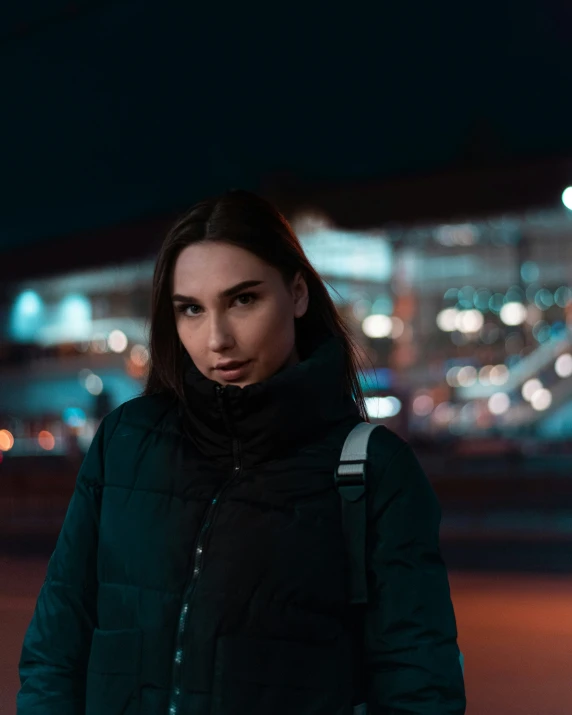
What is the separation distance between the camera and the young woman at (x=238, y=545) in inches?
68.8

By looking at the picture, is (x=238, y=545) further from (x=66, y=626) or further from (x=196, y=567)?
(x=66, y=626)

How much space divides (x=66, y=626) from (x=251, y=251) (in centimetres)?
70

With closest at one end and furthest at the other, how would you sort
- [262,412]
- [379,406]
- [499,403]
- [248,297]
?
[262,412] < [248,297] < [379,406] < [499,403]

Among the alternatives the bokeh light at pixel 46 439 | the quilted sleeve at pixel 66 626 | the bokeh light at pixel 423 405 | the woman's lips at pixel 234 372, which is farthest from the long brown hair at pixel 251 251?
the bokeh light at pixel 423 405

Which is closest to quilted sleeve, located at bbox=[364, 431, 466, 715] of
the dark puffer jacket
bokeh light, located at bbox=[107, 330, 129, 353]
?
the dark puffer jacket

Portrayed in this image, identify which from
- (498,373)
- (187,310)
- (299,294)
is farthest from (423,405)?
(187,310)

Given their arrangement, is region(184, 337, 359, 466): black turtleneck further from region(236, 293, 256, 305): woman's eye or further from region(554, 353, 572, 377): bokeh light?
region(554, 353, 572, 377): bokeh light

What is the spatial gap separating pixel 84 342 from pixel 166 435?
61365 millimetres

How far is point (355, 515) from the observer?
1809 millimetres

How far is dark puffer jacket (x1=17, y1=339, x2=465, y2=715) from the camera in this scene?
68.6 inches

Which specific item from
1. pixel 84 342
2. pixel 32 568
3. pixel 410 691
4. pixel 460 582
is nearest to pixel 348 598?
pixel 410 691

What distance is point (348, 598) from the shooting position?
1.81 metres

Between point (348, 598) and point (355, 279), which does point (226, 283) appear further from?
point (355, 279)

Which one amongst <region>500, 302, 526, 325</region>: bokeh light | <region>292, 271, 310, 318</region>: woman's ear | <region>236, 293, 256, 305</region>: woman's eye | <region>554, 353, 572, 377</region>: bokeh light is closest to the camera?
<region>236, 293, 256, 305</region>: woman's eye
